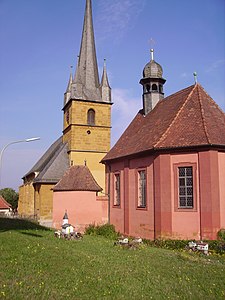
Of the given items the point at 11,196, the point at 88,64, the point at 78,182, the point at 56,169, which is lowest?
the point at 11,196

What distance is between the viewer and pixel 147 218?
63.2ft

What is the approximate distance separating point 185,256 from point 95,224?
12.3m

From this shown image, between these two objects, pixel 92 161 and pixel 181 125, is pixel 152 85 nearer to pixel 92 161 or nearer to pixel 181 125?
pixel 181 125

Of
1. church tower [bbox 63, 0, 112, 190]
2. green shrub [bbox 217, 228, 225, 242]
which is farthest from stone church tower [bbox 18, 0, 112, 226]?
green shrub [bbox 217, 228, 225, 242]

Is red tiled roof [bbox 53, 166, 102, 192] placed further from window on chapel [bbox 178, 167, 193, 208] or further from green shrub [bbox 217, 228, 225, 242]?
green shrub [bbox 217, 228, 225, 242]

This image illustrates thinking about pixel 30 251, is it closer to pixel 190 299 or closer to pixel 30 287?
pixel 30 287

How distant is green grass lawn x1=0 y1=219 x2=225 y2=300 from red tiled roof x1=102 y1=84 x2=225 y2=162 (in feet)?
23.0

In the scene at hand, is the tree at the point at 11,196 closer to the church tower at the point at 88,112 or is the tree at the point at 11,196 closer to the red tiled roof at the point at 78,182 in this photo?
the church tower at the point at 88,112

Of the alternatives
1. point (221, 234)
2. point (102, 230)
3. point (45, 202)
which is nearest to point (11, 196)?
point (45, 202)

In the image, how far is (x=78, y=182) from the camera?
80.3 feet

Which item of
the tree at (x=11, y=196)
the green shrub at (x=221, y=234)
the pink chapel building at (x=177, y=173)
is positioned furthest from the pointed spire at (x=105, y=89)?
the tree at (x=11, y=196)

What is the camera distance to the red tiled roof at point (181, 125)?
1783cm

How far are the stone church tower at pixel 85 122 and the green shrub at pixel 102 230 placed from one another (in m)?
11.8

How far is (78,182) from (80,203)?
1610 millimetres
